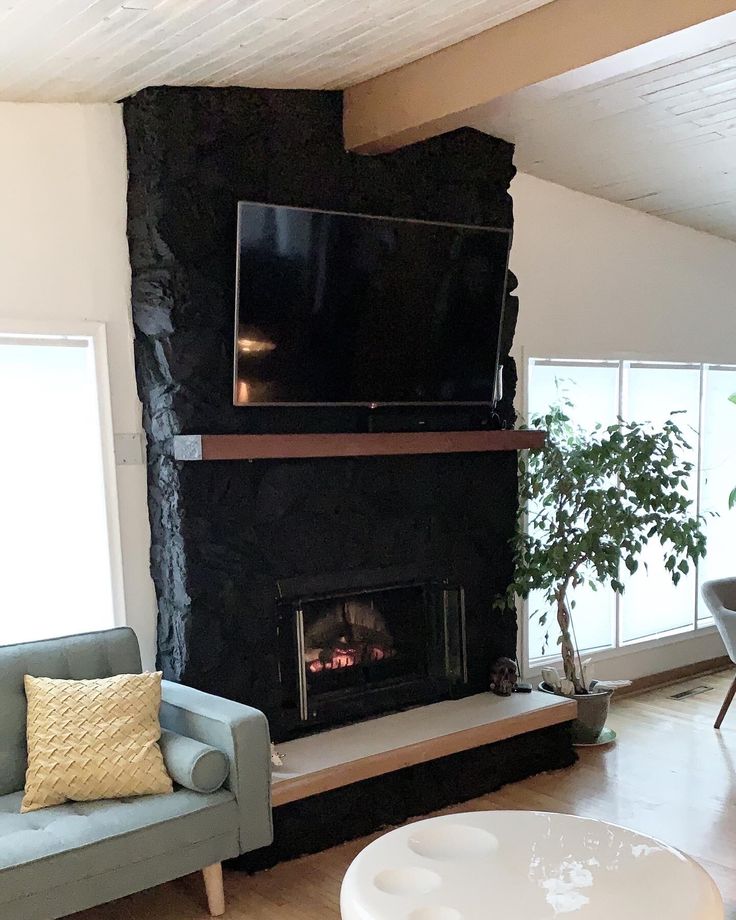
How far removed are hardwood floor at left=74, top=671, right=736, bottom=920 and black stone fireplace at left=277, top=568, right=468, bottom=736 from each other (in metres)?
0.49

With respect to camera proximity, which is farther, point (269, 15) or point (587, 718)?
point (587, 718)

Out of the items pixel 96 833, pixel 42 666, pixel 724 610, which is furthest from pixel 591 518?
pixel 96 833

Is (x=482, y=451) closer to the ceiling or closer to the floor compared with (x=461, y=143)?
closer to the floor

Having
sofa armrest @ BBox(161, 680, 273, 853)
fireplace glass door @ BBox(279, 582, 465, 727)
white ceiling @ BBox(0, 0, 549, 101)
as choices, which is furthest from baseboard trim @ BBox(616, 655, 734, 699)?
white ceiling @ BBox(0, 0, 549, 101)

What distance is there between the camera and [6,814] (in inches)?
109

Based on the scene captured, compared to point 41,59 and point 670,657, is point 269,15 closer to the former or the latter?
point 41,59

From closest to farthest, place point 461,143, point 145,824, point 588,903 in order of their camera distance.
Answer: point 588,903 → point 145,824 → point 461,143

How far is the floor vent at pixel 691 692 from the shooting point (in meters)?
5.24

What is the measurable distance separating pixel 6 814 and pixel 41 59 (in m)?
2.21

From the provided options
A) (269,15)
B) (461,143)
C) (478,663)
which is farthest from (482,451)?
(269,15)

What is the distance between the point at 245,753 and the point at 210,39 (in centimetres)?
215

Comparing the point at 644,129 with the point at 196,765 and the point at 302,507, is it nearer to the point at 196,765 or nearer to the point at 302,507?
the point at 302,507

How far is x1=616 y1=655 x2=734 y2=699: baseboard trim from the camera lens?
5.35 m

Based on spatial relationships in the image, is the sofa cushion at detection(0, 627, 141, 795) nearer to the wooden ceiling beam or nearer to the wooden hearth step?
the wooden hearth step
